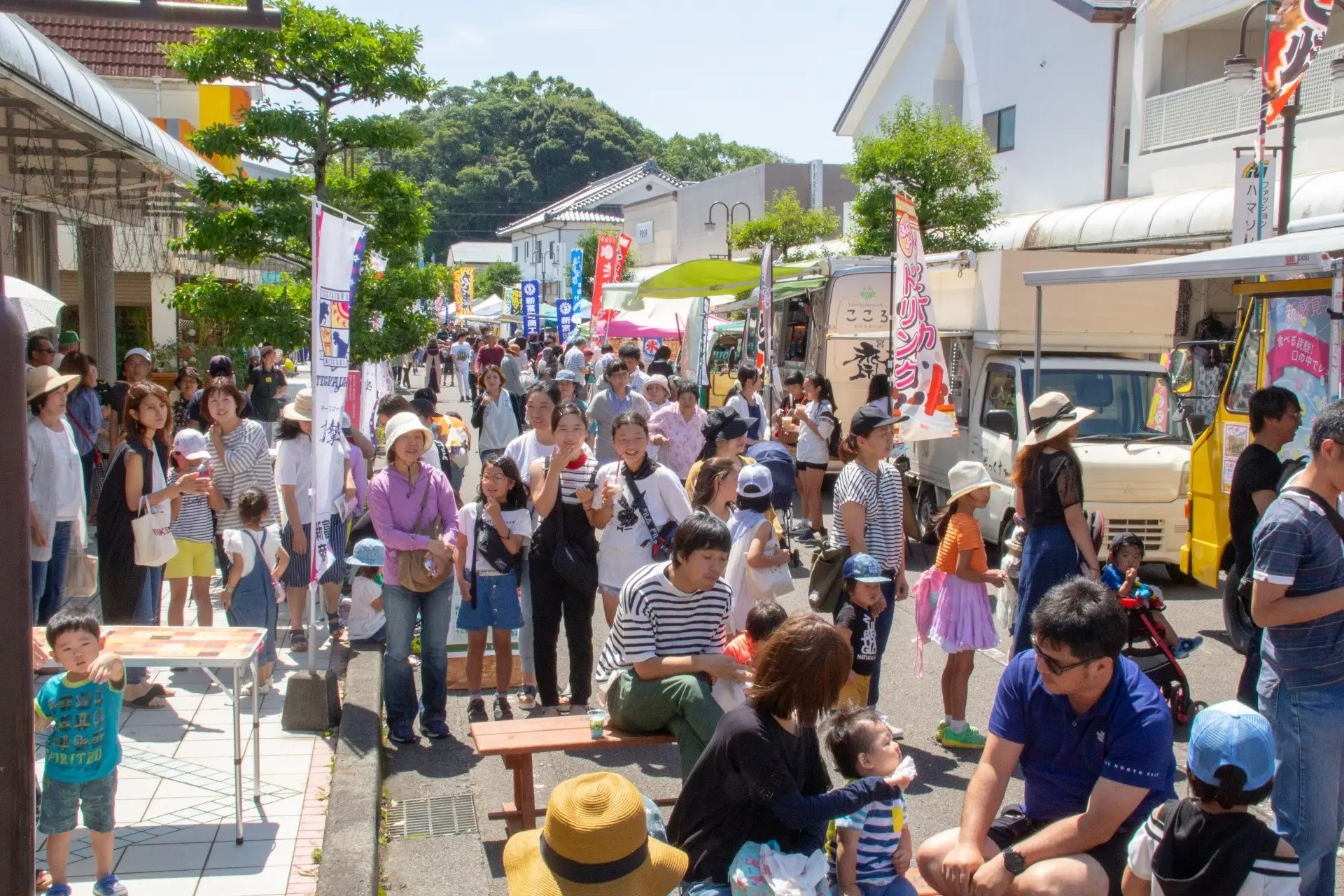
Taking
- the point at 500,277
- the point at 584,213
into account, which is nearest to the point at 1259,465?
the point at 584,213

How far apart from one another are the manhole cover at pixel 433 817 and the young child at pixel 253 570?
1.62m

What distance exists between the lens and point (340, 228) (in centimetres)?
679

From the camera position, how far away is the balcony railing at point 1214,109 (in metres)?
16.2

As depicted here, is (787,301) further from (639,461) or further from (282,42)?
(639,461)

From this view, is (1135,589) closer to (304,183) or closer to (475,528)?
(475,528)

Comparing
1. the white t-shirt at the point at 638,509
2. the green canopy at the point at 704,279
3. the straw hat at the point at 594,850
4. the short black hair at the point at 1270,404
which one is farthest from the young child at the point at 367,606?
the green canopy at the point at 704,279

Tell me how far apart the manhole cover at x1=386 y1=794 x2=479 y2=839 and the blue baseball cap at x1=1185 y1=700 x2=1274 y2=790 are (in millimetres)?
3470

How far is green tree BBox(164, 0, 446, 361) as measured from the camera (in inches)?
434

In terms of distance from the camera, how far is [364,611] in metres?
7.68

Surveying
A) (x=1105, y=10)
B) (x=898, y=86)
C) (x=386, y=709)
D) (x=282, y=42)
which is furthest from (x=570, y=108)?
(x=386, y=709)

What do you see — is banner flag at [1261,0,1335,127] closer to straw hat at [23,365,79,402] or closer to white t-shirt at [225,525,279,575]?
white t-shirt at [225,525,279,575]

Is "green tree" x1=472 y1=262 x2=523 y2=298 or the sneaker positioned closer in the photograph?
the sneaker

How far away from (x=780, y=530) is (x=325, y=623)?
4191 mm

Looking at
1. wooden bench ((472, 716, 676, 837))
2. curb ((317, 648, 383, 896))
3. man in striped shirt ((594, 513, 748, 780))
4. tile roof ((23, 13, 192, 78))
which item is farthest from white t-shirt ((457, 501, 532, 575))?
tile roof ((23, 13, 192, 78))
